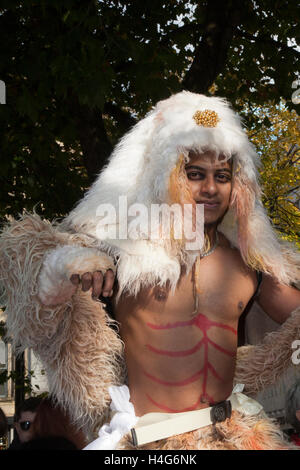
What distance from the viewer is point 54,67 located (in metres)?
3.71

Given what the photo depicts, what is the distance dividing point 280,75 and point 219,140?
3.18m

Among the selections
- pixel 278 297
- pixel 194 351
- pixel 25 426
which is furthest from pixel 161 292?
pixel 25 426

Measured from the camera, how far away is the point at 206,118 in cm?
242

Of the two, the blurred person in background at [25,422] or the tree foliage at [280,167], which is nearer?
the blurred person in background at [25,422]

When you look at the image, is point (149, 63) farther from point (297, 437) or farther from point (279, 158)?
point (279, 158)

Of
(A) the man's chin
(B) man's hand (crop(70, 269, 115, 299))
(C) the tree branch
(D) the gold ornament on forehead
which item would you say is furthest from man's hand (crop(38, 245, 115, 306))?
(C) the tree branch

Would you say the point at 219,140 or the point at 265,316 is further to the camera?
the point at 265,316

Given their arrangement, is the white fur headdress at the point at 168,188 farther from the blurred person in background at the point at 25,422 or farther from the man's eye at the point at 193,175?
the blurred person in background at the point at 25,422

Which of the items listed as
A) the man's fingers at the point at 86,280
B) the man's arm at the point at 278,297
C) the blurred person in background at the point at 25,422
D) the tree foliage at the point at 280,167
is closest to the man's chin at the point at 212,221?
the man's arm at the point at 278,297

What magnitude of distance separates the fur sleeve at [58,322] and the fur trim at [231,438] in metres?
0.37

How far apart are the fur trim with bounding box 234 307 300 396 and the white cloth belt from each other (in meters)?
0.29

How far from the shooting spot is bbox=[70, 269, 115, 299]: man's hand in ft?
6.69

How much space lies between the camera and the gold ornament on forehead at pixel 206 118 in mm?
2406

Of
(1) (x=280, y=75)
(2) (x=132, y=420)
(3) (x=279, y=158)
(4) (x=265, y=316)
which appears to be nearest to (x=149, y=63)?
(1) (x=280, y=75)
